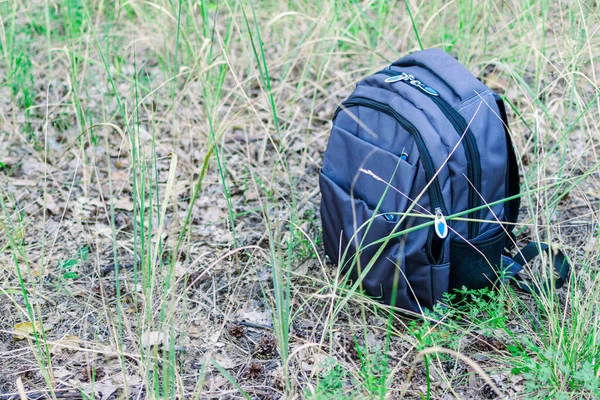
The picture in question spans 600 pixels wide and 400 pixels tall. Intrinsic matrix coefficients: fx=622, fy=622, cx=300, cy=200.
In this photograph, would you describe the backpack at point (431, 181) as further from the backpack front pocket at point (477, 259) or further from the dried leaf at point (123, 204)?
the dried leaf at point (123, 204)

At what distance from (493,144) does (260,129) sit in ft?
4.67

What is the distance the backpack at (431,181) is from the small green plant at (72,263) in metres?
0.98

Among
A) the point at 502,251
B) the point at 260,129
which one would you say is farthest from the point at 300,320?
the point at 260,129

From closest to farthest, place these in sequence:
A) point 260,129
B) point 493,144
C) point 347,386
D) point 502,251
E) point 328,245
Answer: point 347,386, point 493,144, point 502,251, point 328,245, point 260,129

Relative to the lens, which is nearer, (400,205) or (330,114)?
(400,205)

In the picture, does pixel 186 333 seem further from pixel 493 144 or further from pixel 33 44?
pixel 33 44

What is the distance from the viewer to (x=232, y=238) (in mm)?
2564

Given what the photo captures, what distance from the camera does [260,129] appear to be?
3.15 m

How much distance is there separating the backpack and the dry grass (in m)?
0.11

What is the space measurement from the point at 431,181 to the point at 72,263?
1.34m

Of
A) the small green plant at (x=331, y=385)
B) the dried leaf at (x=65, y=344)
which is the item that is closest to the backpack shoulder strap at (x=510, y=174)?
the small green plant at (x=331, y=385)

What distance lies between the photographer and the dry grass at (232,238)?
1.81 metres

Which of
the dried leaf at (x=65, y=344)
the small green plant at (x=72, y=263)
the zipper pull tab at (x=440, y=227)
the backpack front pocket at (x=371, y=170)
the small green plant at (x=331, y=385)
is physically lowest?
the dried leaf at (x=65, y=344)

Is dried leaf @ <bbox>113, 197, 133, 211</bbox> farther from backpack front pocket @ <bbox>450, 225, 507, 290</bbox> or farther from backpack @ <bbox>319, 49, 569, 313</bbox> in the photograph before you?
backpack front pocket @ <bbox>450, 225, 507, 290</bbox>
